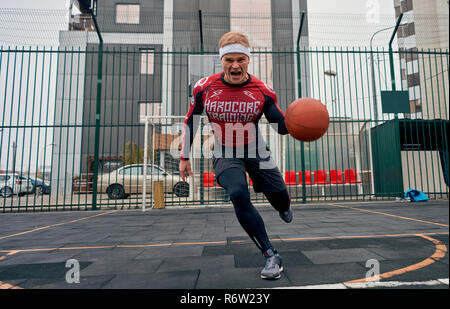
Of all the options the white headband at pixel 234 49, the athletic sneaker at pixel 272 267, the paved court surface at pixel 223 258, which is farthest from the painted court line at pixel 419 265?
the white headband at pixel 234 49

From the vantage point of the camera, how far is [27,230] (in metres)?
4.64

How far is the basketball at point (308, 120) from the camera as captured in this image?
2.27 meters

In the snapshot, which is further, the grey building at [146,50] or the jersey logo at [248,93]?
the grey building at [146,50]

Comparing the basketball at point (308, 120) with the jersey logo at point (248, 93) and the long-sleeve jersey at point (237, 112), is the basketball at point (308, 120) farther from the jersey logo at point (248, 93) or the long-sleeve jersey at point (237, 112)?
the jersey logo at point (248, 93)

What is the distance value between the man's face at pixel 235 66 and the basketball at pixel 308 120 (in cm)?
57

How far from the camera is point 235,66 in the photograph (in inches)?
96.1

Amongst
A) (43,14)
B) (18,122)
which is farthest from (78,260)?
(43,14)

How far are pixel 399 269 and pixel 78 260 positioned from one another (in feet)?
9.29

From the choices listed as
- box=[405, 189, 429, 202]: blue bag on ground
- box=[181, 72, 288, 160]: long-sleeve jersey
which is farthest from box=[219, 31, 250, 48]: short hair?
box=[405, 189, 429, 202]: blue bag on ground

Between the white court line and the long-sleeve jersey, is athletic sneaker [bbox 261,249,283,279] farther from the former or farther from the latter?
the long-sleeve jersey

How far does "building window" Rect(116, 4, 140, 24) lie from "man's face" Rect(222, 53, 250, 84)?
68.3 feet

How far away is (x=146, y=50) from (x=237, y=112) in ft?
61.4

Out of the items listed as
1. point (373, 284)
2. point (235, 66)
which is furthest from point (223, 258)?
point (235, 66)
